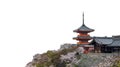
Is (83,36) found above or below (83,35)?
below

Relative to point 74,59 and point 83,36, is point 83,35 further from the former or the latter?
point 74,59

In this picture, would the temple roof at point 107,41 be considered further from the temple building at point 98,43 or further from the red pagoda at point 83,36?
the red pagoda at point 83,36

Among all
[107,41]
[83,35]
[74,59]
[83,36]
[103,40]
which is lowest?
[74,59]

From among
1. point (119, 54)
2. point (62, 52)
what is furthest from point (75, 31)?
point (119, 54)

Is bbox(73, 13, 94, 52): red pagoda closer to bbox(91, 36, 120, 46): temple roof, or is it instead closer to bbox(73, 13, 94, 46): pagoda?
bbox(73, 13, 94, 46): pagoda

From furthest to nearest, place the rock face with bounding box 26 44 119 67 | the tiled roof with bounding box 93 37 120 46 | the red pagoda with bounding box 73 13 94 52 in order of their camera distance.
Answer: the red pagoda with bounding box 73 13 94 52, the tiled roof with bounding box 93 37 120 46, the rock face with bounding box 26 44 119 67

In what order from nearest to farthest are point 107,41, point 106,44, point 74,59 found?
1. point 74,59
2. point 106,44
3. point 107,41

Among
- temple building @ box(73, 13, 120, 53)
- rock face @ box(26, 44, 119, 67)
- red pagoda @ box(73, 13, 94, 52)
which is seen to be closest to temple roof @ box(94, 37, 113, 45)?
temple building @ box(73, 13, 120, 53)

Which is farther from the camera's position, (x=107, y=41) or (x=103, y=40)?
(x=103, y=40)

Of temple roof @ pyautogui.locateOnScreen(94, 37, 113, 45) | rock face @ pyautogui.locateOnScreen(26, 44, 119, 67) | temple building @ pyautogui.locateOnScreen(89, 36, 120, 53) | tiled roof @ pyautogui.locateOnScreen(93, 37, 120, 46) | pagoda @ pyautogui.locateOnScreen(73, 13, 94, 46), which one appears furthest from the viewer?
pagoda @ pyautogui.locateOnScreen(73, 13, 94, 46)

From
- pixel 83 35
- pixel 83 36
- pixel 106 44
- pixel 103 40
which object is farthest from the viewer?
pixel 83 35

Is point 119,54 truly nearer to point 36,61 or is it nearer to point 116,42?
point 116,42

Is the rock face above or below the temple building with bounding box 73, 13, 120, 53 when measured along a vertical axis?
below

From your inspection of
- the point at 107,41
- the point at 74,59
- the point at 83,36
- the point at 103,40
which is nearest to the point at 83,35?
the point at 83,36
